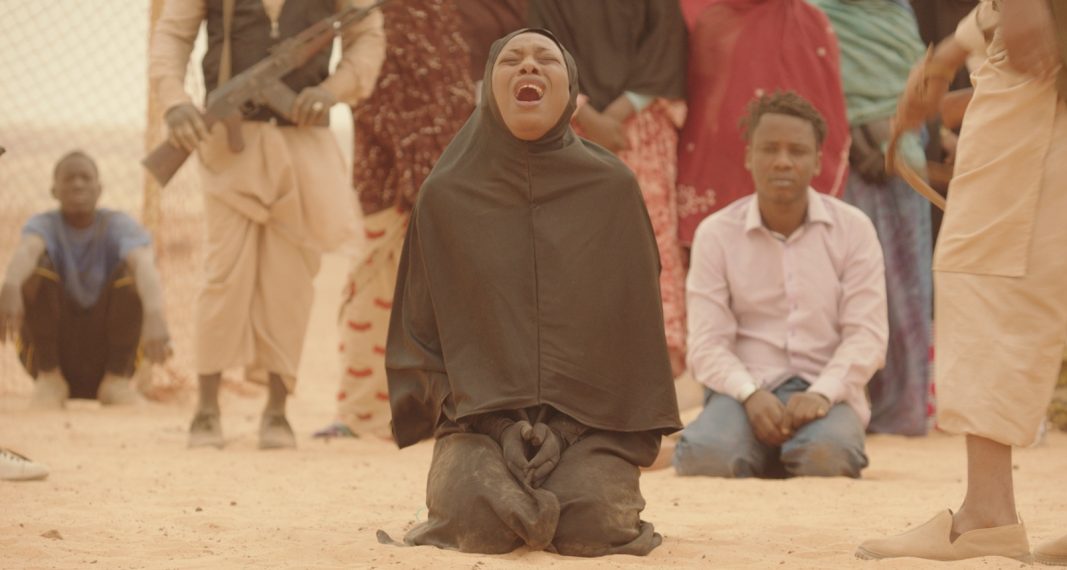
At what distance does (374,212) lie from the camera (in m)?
7.59

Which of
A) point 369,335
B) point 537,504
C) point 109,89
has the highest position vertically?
point 109,89

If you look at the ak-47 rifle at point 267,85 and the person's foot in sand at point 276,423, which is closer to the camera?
the ak-47 rifle at point 267,85

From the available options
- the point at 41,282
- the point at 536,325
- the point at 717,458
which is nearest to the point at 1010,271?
the point at 536,325

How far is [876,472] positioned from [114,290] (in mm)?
4657

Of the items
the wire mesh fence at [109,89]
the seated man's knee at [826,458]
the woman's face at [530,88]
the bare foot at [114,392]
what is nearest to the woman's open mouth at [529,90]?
the woman's face at [530,88]

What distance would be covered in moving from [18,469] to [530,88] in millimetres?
2529

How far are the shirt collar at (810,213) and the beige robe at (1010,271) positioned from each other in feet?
8.39

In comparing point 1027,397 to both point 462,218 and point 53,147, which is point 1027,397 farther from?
point 53,147

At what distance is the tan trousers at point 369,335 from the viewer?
7.62 metres

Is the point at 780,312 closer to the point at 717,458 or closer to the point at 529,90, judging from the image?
the point at 717,458

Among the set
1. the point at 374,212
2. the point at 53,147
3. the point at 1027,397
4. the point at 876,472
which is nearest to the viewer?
the point at 1027,397

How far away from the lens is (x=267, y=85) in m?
6.78

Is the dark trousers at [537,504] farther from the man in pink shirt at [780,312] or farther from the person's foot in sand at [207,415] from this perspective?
the person's foot in sand at [207,415]

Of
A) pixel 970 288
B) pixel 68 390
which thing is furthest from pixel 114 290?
pixel 970 288
